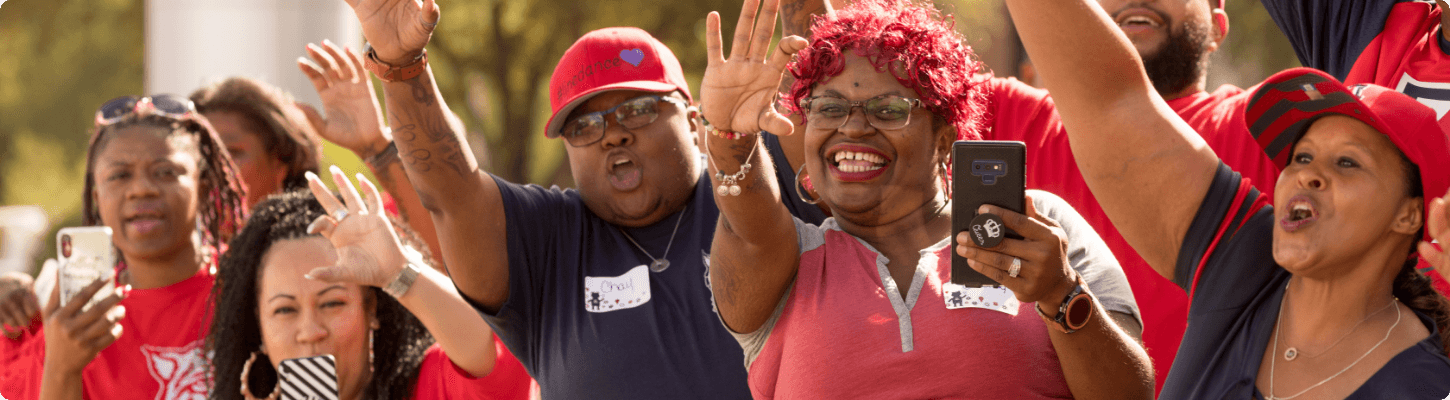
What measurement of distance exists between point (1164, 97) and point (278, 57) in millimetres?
4750

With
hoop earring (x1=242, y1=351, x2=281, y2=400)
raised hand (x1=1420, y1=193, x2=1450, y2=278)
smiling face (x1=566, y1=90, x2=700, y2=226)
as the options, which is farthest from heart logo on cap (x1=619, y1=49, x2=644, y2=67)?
raised hand (x1=1420, y1=193, x2=1450, y2=278)

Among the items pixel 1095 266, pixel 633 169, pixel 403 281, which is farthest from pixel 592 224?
pixel 1095 266

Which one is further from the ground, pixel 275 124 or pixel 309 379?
pixel 275 124

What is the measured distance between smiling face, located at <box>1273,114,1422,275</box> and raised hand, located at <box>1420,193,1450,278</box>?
14 cm

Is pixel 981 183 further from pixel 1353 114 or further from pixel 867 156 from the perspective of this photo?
pixel 1353 114

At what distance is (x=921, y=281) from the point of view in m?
2.51

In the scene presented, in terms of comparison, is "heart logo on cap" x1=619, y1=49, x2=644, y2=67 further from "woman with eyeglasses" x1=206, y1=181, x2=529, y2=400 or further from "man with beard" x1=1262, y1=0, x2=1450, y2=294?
"man with beard" x1=1262, y1=0, x2=1450, y2=294

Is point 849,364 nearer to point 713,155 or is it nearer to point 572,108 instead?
point 713,155

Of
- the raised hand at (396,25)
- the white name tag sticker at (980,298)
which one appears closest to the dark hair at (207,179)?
the raised hand at (396,25)

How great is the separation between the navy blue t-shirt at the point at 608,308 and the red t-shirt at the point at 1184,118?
864mm

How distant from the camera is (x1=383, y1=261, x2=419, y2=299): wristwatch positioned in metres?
3.43

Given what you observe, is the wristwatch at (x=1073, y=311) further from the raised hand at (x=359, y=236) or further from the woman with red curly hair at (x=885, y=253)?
the raised hand at (x=359, y=236)

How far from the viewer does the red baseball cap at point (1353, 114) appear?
216cm

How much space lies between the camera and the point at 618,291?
131 inches
